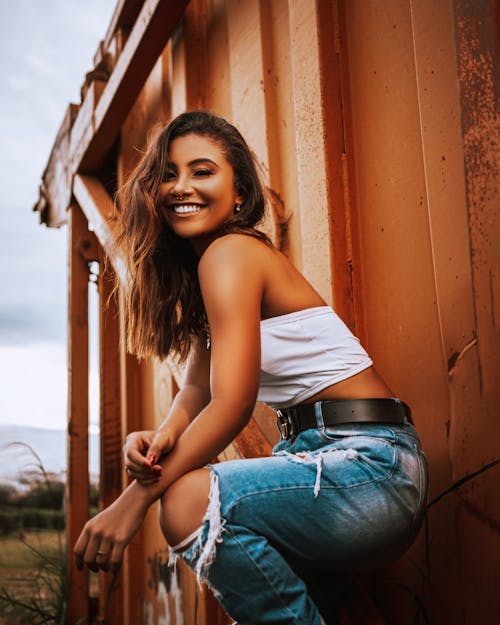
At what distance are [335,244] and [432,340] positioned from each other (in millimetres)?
436

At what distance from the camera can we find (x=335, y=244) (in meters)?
1.92

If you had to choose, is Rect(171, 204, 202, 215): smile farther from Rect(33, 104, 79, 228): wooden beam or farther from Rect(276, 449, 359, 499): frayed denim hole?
Rect(33, 104, 79, 228): wooden beam

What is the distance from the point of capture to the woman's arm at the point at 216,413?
128 centimetres

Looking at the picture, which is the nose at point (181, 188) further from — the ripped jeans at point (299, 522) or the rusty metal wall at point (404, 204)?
the ripped jeans at point (299, 522)

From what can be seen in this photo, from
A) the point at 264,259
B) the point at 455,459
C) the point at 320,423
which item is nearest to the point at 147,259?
the point at 264,259

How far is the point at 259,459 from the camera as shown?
132 centimetres

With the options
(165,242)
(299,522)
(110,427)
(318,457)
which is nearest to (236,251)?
(165,242)

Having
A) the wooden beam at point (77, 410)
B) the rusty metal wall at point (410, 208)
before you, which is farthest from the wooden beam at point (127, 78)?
the rusty metal wall at point (410, 208)

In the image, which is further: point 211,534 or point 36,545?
point 36,545

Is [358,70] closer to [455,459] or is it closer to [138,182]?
[138,182]

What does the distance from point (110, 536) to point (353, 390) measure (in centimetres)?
61

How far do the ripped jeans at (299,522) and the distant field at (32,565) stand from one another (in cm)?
238

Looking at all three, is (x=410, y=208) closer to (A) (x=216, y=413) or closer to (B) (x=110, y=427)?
(A) (x=216, y=413)

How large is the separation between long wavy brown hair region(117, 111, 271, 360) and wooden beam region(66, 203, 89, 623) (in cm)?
222
